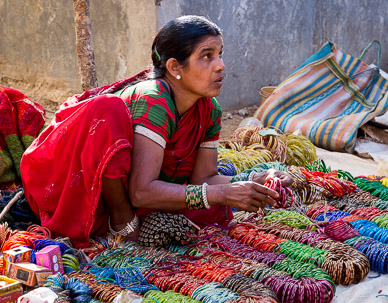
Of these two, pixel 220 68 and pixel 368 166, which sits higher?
pixel 220 68

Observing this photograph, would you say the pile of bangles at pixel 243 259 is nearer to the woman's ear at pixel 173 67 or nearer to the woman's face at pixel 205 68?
the woman's face at pixel 205 68

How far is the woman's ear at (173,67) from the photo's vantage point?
2.76 m

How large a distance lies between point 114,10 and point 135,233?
420cm

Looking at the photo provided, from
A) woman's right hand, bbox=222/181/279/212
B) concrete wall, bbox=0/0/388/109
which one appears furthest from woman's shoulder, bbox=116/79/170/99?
concrete wall, bbox=0/0/388/109

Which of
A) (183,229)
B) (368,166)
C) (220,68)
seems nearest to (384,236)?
(183,229)

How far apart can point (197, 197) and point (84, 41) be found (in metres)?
3.34

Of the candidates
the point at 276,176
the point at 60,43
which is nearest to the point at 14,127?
the point at 276,176

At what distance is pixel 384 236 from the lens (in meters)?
2.78

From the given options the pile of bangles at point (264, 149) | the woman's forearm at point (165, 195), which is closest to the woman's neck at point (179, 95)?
the woman's forearm at point (165, 195)

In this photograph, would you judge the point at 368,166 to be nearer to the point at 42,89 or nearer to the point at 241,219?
the point at 241,219

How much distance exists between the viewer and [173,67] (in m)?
2.79

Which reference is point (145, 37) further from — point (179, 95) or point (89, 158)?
point (89, 158)

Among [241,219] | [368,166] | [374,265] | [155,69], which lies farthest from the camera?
[368,166]

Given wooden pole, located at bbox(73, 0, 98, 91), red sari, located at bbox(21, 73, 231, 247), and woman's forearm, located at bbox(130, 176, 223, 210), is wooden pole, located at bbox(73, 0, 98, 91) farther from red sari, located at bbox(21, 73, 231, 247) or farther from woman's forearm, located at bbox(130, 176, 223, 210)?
woman's forearm, located at bbox(130, 176, 223, 210)
